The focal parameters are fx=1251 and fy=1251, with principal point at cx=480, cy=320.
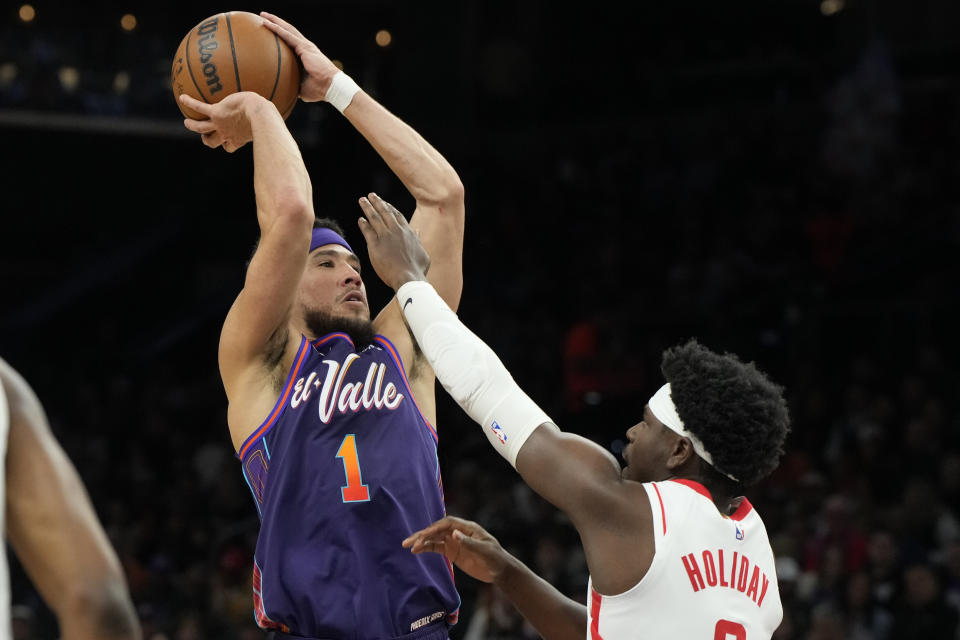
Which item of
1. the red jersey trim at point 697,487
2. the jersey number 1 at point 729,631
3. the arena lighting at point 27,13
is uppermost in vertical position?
the red jersey trim at point 697,487

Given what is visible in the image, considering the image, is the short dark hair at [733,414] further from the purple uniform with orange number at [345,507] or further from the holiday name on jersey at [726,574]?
the purple uniform with orange number at [345,507]

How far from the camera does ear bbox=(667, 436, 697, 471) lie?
3.09 metres

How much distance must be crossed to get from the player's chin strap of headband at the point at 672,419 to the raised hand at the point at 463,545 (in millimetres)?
602

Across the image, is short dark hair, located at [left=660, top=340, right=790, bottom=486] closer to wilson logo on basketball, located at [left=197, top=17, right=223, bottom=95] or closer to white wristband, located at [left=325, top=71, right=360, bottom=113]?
white wristband, located at [left=325, top=71, right=360, bottom=113]

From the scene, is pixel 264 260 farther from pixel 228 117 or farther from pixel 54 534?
pixel 54 534

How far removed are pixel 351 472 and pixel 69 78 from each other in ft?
→ 33.4

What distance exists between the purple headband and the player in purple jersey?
12cm

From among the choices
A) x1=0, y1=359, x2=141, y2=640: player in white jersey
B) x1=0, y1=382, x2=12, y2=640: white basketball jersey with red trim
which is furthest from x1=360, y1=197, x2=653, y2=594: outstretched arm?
x1=0, y1=382, x2=12, y2=640: white basketball jersey with red trim

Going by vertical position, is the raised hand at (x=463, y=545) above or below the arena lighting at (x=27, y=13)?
above

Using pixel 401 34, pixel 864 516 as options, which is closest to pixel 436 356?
pixel 864 516

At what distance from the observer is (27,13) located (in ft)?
42.5

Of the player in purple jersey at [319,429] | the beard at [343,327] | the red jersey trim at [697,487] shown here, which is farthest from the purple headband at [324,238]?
the red jersey trim at [697,487]

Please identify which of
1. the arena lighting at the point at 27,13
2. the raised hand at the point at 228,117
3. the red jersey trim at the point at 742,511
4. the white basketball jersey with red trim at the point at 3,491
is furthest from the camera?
the arena lighting at the point at 27,13

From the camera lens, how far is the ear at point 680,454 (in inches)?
122
